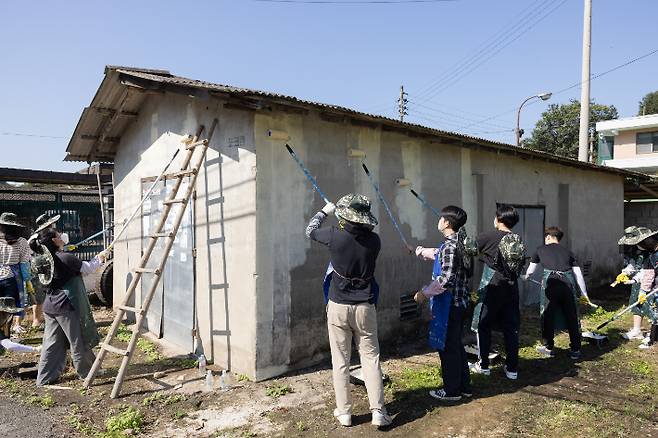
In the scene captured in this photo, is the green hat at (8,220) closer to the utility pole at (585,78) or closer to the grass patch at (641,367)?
the grass patch at (641,367)

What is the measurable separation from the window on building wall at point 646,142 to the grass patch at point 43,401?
32.7 metres

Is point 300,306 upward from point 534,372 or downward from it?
upward

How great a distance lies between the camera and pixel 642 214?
14.4 meters

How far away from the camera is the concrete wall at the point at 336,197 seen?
17.9ft

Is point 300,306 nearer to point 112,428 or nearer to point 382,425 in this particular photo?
point 382,425

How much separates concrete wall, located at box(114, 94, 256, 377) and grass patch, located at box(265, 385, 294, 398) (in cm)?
33

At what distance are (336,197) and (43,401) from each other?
3.91 metres

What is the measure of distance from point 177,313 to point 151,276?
1.13 m

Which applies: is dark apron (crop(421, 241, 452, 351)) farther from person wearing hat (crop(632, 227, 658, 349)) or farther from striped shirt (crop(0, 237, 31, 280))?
striped shirt (crop(0, 237, 31, 280))

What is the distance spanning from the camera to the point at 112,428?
4262 millimetres

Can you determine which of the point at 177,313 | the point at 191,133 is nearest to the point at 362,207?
the point at 191,133

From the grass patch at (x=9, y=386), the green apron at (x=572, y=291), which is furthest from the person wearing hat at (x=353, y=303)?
the grass patch at (x=9, y=386)

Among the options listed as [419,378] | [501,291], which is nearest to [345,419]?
[419,378]

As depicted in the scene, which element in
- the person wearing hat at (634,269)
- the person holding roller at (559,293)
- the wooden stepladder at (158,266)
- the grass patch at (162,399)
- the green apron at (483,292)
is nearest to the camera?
the grass patch at (162,399)
